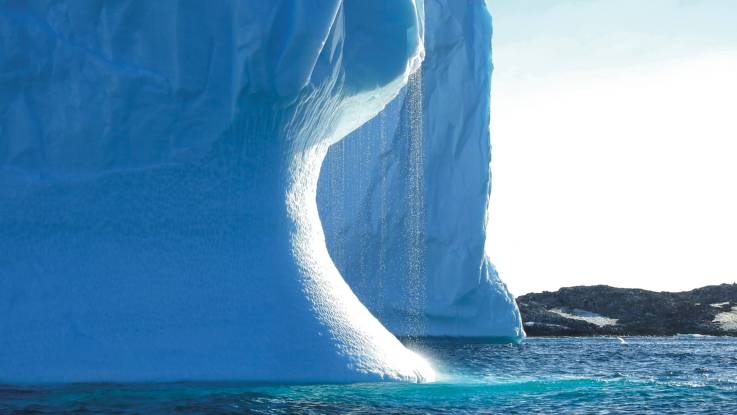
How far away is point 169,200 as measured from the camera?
12.1m

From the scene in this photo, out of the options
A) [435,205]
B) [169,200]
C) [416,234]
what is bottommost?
[169,200]

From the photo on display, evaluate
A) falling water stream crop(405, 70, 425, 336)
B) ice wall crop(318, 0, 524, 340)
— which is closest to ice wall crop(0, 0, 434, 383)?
falling water stream crop(405, 70, 425, 336)

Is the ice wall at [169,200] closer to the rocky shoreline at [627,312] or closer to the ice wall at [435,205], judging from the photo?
the ice wall at [435,205]

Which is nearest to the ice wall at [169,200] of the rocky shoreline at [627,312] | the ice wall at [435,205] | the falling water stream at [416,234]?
the falling water stream at [416,234]

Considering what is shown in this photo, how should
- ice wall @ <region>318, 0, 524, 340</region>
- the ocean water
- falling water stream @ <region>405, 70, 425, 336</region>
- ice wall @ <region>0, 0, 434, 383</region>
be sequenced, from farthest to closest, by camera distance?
ice wall @ <region>318, 0, 524, 340</region> → falling water stream @ <region>405, 70, 425, 336</region> → ice wall @ <region>0, 0, 434, 383</region> → the ocean water

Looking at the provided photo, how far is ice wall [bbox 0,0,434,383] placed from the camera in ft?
36.9

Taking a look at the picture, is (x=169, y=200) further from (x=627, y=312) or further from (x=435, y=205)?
(x=627, y=312)

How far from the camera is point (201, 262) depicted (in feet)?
38.7

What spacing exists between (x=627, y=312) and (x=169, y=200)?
38.3 meters

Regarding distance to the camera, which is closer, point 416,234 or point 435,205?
point 416,234

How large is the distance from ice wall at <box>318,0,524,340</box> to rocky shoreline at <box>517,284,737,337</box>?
9.11m

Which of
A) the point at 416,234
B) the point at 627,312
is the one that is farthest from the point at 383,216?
the point at 627,312

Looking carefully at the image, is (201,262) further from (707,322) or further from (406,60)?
(707,322)

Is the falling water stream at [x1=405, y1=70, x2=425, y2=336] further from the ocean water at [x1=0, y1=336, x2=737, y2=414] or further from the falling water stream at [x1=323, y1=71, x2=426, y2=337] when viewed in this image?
the ocean water at [x1=0, y1=336, x2=737, y2=414]
